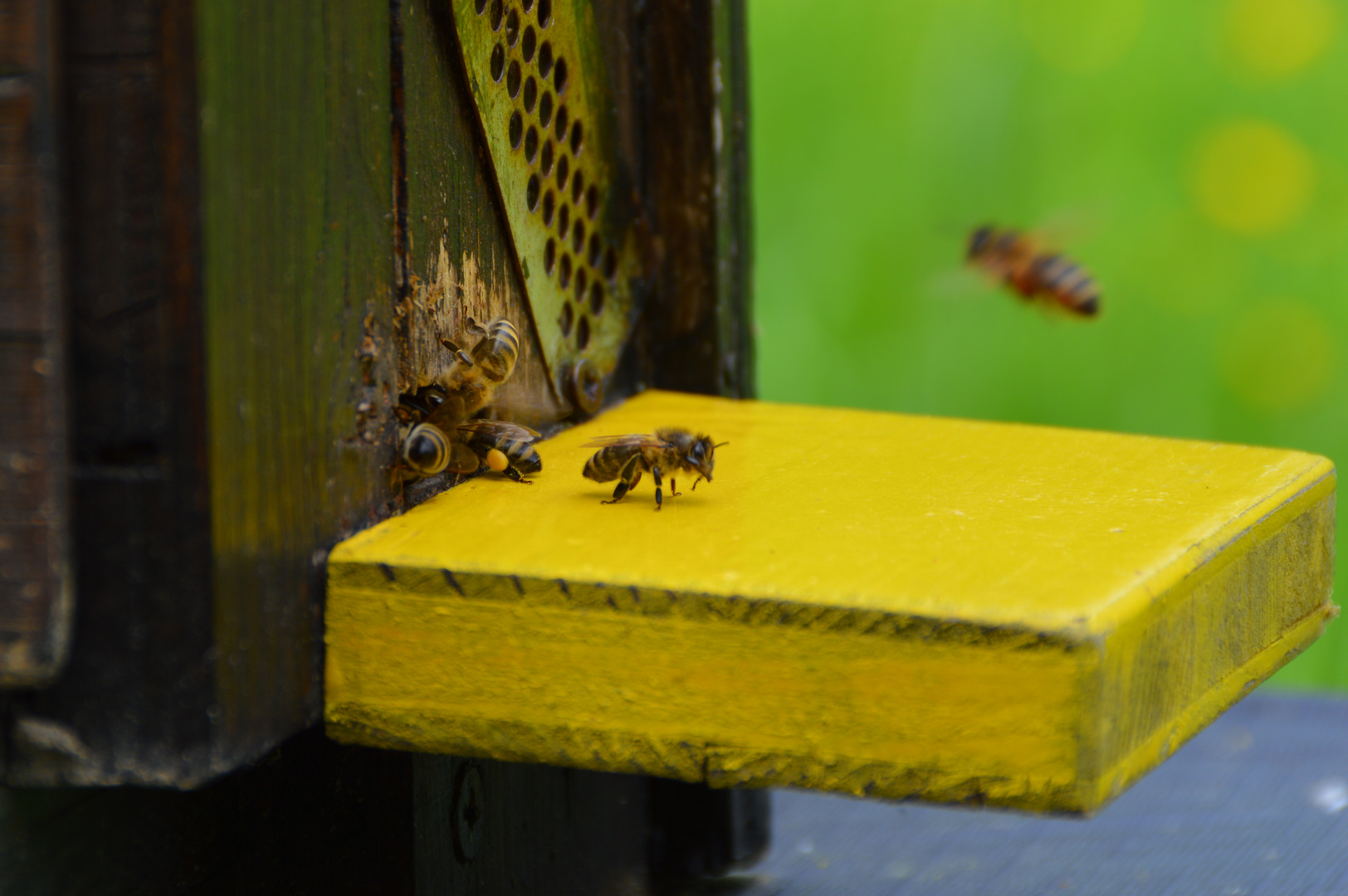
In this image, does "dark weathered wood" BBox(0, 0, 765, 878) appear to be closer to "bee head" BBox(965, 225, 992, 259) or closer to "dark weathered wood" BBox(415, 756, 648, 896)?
"dark weathered wood" BBox(415, 756, 648, 896)

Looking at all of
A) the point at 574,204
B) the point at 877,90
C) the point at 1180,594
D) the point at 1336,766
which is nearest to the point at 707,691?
the point at 1180,594

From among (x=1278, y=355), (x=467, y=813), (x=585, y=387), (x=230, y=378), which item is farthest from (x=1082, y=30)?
(x=230, y=378)

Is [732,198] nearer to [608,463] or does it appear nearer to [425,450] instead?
[608,463]

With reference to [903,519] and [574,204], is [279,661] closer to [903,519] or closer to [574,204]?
[903,519]

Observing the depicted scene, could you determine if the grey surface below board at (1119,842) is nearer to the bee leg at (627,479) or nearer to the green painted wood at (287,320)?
the bee leg at (627,479)

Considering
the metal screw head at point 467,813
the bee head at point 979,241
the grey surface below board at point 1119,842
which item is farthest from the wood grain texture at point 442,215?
the bee head at point 979,241

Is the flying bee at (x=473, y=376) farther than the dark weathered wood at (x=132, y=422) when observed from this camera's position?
Yes
